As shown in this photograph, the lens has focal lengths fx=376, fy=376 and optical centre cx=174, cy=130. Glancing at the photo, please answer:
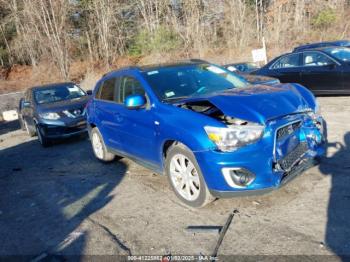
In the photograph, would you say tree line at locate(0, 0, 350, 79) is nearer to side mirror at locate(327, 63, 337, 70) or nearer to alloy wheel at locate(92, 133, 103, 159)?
side mirror at locate(327, 63, 337, 70)

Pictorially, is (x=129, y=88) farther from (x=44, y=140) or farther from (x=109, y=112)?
(x=44, y=140)

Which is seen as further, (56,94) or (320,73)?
(56,94)

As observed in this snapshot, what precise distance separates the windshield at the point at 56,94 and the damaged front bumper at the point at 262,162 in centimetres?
776

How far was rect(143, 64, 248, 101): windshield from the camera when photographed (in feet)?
16.7

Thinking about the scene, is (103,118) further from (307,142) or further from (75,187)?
(307,142)

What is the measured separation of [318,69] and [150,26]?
92.9ft

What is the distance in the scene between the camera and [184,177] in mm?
4531

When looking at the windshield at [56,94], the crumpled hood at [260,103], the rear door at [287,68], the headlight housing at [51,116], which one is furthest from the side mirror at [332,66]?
the headlight housing at [51,116]

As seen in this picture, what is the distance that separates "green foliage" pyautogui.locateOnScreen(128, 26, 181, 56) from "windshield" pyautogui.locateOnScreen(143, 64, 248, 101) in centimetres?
2861

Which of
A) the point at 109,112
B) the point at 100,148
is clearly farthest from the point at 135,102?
the point at 100,148

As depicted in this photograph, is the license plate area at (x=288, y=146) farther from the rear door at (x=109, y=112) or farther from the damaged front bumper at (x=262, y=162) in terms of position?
the rear door at (x=109, y=112)

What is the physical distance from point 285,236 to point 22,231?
3.04 metres

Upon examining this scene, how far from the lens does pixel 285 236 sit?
11.8ft

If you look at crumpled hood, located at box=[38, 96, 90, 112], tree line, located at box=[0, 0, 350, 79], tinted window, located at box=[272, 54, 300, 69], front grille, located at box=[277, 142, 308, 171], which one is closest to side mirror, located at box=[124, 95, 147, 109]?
front grille, located at box=[277, 142, 308, 171]
